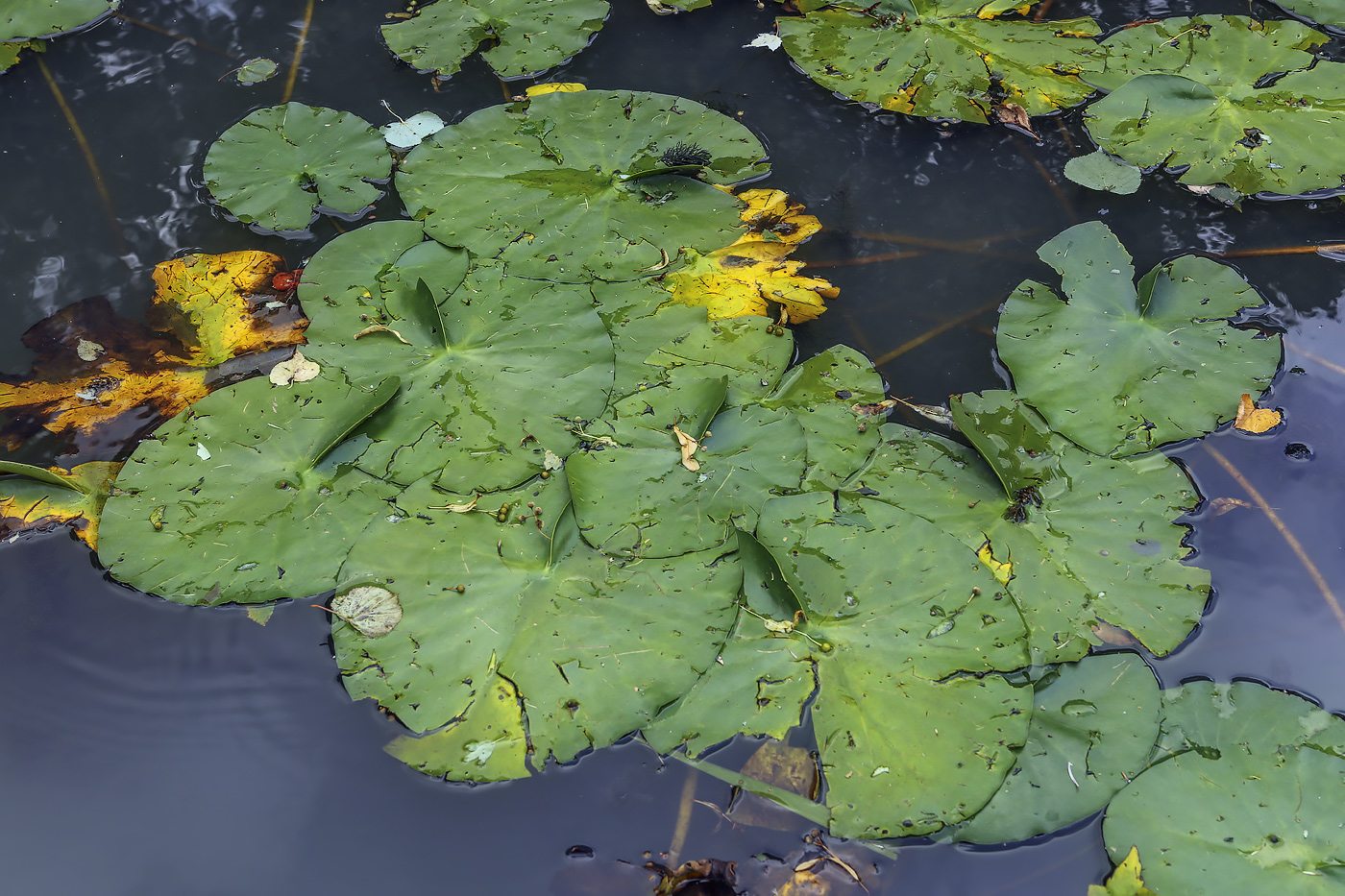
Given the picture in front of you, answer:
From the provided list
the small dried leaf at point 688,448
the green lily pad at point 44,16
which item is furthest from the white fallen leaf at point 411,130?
the small dried leaf at point 688,448

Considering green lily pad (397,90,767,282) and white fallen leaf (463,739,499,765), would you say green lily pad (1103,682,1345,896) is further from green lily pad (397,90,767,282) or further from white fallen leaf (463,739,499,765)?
green lily pad (397,90,767,282)

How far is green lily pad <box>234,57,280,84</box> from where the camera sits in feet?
11.5

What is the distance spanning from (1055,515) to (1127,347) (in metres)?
0.71

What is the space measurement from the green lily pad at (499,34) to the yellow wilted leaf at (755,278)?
4.03 feet

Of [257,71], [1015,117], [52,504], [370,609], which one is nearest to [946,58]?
[1015,117]

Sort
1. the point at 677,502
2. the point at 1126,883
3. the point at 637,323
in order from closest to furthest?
the point at 1126,883
the point at 677,502
the point at 637,323

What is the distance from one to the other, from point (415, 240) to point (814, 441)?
1656 millimetres

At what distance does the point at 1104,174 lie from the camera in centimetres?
319

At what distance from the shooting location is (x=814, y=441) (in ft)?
8.35

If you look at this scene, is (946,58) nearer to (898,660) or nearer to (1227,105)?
(1227,105)

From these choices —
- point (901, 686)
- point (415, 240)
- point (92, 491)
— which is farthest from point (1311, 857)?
point (92, 491)

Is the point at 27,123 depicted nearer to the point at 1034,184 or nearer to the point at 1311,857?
the point at 1034,184

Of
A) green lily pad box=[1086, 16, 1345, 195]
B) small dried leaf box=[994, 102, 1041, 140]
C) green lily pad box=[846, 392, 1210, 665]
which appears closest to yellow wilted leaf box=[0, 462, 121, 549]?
green lily pad box=[846, 392, 1210, 665]

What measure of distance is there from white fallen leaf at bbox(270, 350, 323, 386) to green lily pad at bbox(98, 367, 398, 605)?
0.03 m
